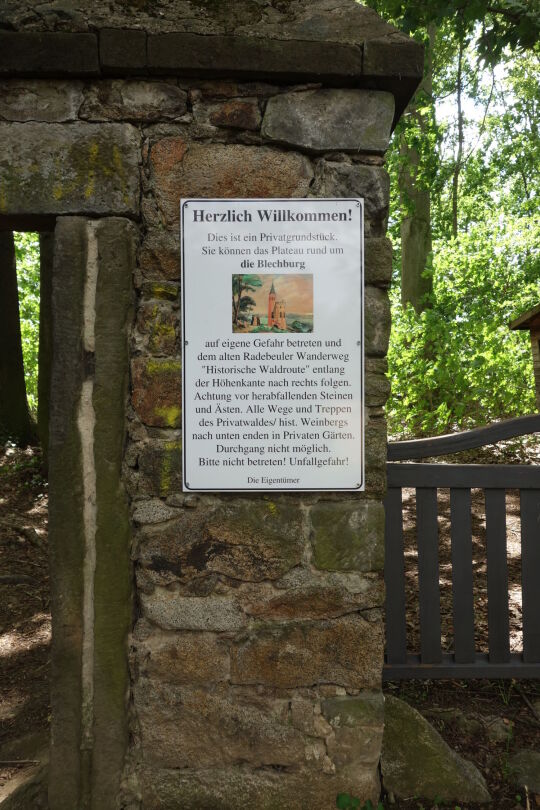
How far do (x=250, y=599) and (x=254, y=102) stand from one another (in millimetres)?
1702

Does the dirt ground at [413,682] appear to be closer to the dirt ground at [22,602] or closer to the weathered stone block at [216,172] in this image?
the dirt ground at [22,602]

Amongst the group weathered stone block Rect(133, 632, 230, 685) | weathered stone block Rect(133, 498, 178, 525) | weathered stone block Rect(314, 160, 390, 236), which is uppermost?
weathered stone block Rect(314, 160, 390, 236)

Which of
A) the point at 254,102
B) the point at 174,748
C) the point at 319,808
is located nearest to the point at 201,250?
the point at 254,102

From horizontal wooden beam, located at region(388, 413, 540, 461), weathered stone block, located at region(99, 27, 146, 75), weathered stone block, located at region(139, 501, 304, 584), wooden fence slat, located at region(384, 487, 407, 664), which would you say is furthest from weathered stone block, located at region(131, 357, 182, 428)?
wooden fence slat, located at region(384, 487, 407, 664)

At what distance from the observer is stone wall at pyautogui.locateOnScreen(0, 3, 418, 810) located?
2.22 m

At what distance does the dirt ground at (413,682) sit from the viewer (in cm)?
274

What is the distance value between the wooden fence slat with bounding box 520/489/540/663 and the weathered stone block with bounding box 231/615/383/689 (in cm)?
112

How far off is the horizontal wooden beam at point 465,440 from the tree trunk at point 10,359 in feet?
18.4

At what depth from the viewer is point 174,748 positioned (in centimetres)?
230

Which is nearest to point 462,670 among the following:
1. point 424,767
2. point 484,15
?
point 424,767

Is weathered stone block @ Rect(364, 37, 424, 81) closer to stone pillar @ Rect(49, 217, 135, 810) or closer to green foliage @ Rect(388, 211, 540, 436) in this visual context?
stone pillar @ Rect(49, 217, 135, 810)

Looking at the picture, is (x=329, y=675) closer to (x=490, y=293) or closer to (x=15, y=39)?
(x=15, y=39)

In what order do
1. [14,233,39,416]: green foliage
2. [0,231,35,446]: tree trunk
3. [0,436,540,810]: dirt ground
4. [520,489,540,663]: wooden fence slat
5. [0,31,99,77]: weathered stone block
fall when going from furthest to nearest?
[14,233,39,416]: green foliage → [0,231,35,446]: tree trunk → [520,489,540,663]: wooden fence slat → [0,436,540,810]: dirt ground → [0,31,99,77]: weathered stone block

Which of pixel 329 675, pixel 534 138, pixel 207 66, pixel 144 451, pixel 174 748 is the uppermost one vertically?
pixel 534 138
